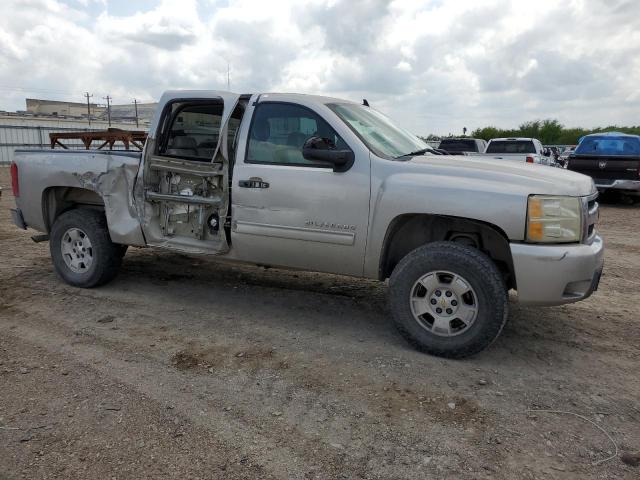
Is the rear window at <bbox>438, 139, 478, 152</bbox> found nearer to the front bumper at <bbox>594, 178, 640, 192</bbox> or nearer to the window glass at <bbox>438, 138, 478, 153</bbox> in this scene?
the window glass at <bbox>438, 138, 478, 153</bbox>

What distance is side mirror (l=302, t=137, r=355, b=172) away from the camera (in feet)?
13.3

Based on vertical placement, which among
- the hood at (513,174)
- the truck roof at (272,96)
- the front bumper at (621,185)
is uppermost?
the truck roof at (272,96)

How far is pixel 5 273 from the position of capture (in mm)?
6082

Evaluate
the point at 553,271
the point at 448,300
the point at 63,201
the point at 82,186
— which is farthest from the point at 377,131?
the point at 63,201

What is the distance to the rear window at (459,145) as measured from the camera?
1759 cm

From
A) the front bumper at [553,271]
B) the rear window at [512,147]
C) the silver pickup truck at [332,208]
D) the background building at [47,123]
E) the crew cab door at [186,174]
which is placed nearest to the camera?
the front bumper at [553,271]

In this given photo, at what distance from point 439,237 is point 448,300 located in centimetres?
62

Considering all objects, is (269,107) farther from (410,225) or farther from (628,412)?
(628,412)

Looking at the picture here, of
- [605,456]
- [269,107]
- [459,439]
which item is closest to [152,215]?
[269,107]

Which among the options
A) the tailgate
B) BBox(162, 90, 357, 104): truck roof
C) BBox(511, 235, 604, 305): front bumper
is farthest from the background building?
the tailgate

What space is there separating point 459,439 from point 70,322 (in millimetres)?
A: 3427

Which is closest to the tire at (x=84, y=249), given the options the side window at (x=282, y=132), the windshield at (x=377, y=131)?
the side window at (x=282, y=132)

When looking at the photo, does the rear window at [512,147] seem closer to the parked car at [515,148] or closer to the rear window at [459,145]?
the parked car at [515,148]

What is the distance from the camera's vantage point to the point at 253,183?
4.46m
